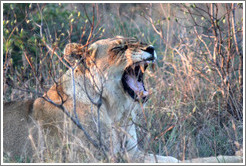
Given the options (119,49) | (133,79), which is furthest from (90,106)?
(119,49)

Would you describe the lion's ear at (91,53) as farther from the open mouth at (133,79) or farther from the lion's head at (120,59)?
the open mouth at (133,79)

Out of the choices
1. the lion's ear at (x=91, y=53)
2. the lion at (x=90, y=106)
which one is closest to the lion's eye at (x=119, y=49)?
the lion at (x=90, y=106)

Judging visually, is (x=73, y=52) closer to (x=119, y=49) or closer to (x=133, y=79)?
(x=119, y=49)

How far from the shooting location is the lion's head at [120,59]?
3848 millimetres

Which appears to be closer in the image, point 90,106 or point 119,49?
point 90,106

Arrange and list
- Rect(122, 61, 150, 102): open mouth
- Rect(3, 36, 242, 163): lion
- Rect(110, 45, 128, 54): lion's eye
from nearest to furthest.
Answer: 1. Rect(3, 36, 242, 163): lion
2. Rect(122, 61, 150, 102): open mouth
3. Rect(110, 45, 128, 54): lion's eye

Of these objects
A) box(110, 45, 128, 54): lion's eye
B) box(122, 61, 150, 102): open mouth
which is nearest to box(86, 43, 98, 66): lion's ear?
box(110, 45, 128, 54): lion's eye

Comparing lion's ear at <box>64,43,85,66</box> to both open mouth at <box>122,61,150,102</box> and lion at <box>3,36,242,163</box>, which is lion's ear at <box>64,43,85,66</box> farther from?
open mouth at <box>122,61,150,102</box>

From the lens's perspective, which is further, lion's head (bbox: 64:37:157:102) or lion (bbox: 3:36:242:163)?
lion's head (bbox: 64:37:157:102)

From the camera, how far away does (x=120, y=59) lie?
3.90 meters

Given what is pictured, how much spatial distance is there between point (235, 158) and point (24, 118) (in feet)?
6.55

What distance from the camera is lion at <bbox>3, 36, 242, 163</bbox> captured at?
3701mm

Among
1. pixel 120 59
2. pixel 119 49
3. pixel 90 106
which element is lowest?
pixel 90 106

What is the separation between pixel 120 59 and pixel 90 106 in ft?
1.75
